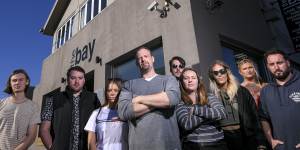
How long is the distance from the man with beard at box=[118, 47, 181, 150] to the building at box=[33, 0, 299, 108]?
2233 millimetres

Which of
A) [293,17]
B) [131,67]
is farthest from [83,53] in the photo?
[293,17]

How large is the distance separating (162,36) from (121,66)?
1960 millimetres

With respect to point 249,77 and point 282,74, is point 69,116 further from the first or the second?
point 282,74

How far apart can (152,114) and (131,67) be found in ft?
14.4

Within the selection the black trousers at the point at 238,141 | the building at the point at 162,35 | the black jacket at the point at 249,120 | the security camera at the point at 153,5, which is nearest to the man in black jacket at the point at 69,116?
the black trousers at the point at 238,141

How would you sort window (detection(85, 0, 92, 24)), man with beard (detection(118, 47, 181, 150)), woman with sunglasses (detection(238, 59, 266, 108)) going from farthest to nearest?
window (detection(85, 0, 92, 24))
woman with sunglasses (detection(238, 59, 266, 108))
man with beard (detection(118, 47, 181, 150))

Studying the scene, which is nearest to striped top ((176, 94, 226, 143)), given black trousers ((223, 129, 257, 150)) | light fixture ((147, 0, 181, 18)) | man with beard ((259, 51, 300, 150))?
black trousers ((223, 129, 257, 150))

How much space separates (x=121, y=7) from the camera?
7008 mm

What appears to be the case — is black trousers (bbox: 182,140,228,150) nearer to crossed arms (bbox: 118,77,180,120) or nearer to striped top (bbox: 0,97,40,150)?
crossed arms (bbox: 118,77,180,120)

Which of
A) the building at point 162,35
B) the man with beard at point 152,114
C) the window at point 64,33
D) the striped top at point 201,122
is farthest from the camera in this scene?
the window at point 64,33

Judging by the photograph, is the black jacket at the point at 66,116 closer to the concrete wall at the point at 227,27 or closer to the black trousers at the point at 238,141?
the black trousers at the point at 238,141

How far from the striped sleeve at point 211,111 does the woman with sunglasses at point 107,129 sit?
87cm

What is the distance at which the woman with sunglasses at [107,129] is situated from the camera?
2.58 metres

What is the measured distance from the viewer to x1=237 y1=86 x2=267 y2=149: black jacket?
2266mm
